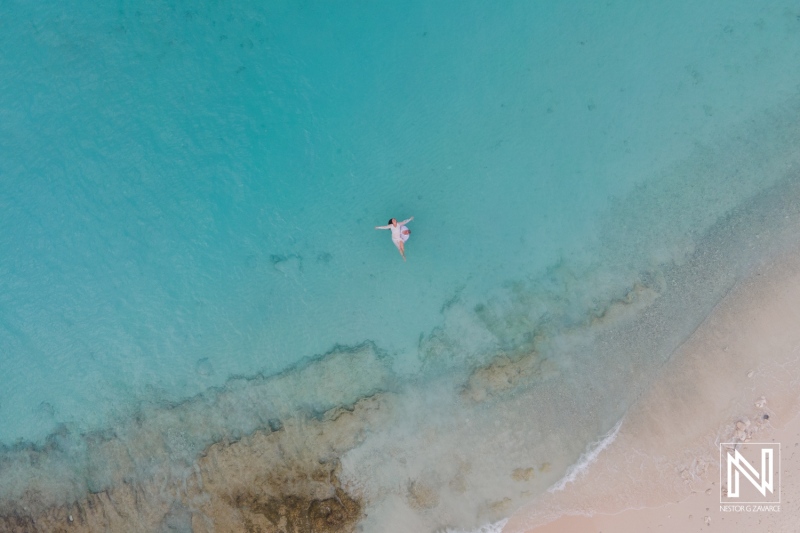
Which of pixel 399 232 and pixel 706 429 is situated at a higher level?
pixel 399 232

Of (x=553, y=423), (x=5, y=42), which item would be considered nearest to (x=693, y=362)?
(x=553, y=423)

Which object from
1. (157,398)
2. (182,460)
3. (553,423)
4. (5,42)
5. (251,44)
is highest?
(5,42)

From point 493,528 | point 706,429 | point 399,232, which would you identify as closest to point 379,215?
point 399,232

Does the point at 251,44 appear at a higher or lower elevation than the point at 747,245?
higher

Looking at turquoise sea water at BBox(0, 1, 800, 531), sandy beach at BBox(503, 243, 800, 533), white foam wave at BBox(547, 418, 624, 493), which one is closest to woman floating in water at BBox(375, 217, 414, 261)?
turquoise sea water at BBox(0, 1, 800, 531)

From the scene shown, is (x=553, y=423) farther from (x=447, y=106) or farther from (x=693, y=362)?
(x=447, y=106)

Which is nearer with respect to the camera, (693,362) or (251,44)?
(693,362)

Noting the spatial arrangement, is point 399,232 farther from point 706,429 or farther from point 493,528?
point 706,429

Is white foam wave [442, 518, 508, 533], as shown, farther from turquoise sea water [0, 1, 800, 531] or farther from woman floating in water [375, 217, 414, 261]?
woman floating in water [375, 217, 414, 261]
